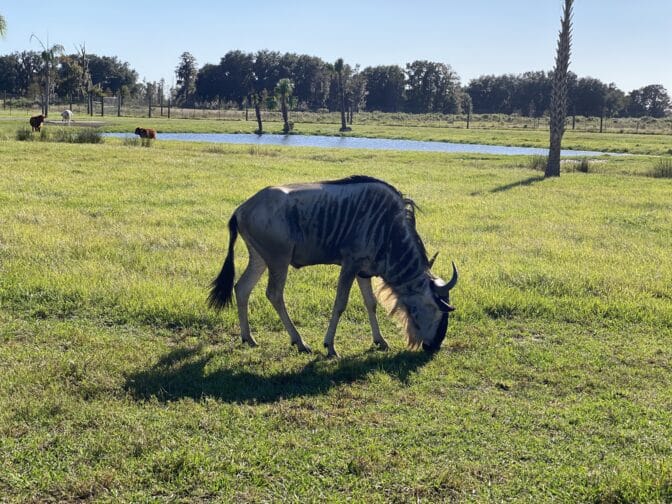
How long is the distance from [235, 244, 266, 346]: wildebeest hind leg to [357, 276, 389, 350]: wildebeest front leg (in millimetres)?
1174

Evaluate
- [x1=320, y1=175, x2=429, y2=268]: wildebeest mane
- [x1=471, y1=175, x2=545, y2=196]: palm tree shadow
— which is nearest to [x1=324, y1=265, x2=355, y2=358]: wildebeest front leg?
[x1=320, y1=175, x2=429, y2=268]: wildebeest mane

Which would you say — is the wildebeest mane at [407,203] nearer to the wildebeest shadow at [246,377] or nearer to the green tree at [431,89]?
the wildebeest shadow at [246,377]

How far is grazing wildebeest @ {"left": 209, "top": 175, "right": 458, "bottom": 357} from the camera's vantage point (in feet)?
22.3

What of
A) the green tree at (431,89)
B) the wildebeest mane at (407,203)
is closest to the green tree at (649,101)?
the green tree at (431,89)

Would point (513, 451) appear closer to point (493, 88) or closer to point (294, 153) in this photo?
point (294, 153)

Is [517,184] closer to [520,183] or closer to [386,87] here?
[520,183]

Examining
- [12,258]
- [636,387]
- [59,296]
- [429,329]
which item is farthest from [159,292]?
[636,387]

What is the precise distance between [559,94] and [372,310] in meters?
22.1

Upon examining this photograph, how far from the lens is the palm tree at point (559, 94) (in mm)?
24766

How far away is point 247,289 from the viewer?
716cm

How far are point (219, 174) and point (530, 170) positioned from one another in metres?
14.0

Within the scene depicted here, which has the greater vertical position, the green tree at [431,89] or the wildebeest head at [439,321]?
the green tree at [431,89]

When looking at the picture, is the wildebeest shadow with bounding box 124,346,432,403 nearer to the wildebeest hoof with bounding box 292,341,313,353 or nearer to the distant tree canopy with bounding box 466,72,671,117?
the wildebeest hoof with bounding box 292,341,313,353

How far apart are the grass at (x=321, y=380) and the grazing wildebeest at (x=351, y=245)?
1.58ft
